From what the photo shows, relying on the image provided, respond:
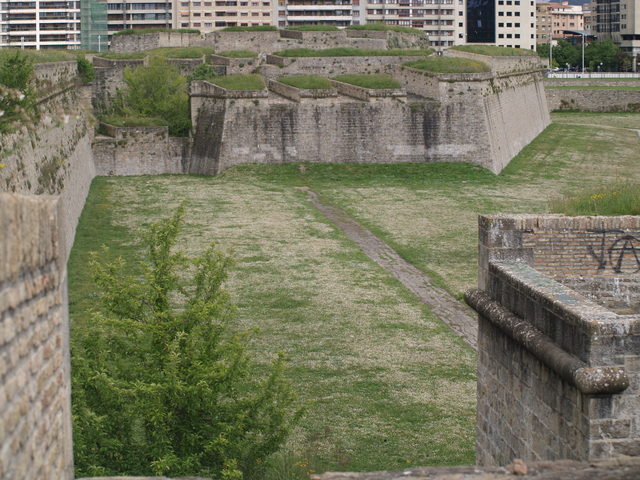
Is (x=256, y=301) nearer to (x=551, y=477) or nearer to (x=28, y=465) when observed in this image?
(x=551, y=477)

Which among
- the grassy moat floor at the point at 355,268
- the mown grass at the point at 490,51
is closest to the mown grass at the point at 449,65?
the grassy moat floor at the point at 355,268

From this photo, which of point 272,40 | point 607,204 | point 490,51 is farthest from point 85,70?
point 607,204

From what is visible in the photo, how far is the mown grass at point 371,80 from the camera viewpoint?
3700 centimetres

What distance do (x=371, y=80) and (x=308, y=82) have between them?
111 inches

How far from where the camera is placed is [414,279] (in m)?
20.1

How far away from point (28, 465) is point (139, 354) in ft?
15.7

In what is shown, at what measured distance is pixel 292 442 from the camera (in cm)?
1121

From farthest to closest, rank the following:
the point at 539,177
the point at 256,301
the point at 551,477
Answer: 1. the point at 539,177
2. the point at 256,301
3. the point at 551,477

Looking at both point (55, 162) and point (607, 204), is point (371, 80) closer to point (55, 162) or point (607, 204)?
point (55, 162)

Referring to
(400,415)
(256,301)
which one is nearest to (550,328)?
(400,415)

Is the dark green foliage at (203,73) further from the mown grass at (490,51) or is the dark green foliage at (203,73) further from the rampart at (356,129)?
the mown grass at (490,51)

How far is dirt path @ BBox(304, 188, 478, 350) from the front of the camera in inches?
657

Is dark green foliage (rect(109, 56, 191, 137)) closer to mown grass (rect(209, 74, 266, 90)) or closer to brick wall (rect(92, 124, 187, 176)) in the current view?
brick wall (rect(92, 124, 187, 176))

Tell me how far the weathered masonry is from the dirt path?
6319 millimetres
